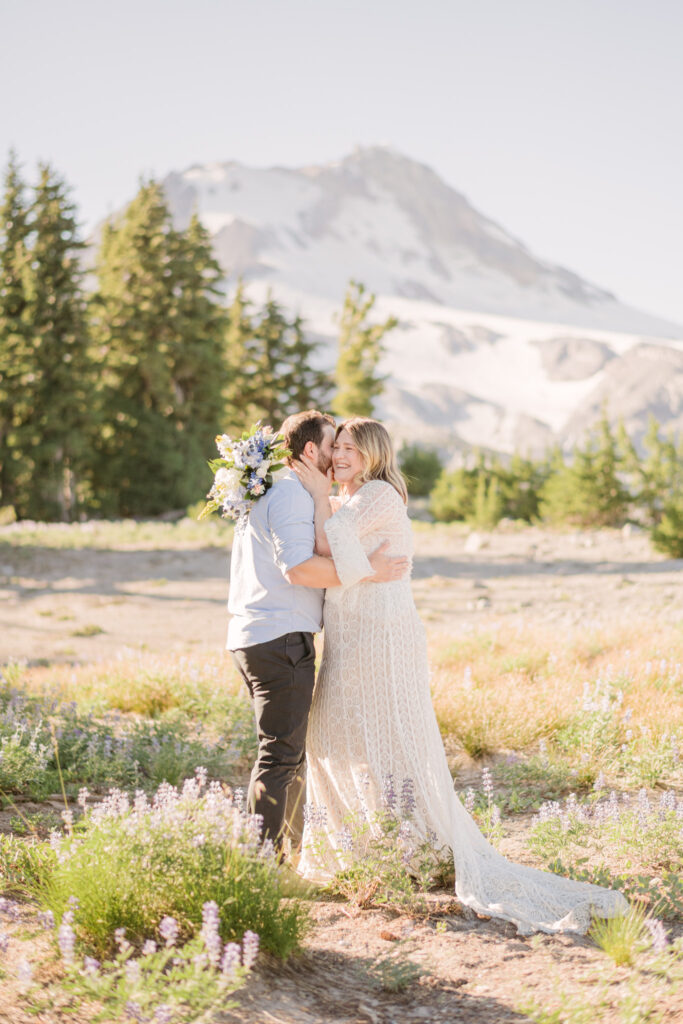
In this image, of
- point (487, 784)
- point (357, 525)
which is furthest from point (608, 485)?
point (357, 525)

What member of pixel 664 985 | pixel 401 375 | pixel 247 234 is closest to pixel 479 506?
pixel 664 985

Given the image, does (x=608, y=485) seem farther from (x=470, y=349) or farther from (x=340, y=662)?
(x=470, y=349)

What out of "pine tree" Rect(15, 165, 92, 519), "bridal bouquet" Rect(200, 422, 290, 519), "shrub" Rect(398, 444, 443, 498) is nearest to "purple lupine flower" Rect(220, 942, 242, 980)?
"bridal bouquet" Rect(200, 422, 290, 519)

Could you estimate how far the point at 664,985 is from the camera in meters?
2.86

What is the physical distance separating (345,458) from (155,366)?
27914 millimetres

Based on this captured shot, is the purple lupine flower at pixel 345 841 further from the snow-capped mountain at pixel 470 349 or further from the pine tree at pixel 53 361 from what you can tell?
the snow-capped mountain at pixel 470 349

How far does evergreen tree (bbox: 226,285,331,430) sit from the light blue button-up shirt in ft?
109

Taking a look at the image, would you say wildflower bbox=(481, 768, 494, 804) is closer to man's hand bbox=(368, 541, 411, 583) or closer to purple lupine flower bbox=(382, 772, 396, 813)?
purple lupine flower bbox=(382, 772, 396, 813)

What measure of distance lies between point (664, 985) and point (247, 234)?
189 meters

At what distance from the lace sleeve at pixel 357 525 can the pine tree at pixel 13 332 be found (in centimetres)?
2528

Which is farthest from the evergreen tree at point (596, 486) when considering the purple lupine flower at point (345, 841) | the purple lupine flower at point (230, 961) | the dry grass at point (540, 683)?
the purple lupine flower at point (230, 961)

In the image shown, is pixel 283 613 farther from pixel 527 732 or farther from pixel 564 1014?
pixel 527 732

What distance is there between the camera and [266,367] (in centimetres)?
3809

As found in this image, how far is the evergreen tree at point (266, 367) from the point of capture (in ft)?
123
